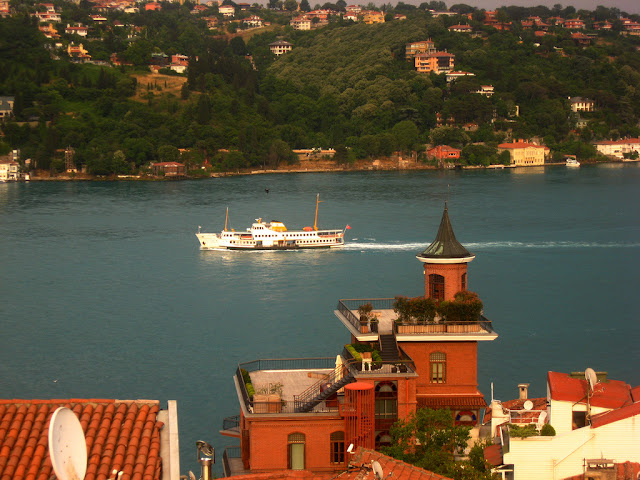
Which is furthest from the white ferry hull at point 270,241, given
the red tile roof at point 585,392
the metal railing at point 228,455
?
the red tile roof at point 585,392

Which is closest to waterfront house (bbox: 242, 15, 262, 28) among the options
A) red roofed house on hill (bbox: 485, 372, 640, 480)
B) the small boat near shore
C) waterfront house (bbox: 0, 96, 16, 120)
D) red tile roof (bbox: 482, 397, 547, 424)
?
waterfront house (bbox: 0, 96, 16, 120)

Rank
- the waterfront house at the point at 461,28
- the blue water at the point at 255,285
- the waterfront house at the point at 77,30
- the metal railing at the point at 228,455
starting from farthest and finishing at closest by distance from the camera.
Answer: the waterfront house at the point at 461,28 < the waterfront house at the point at 77,30 < the blue water at the point at 255,285 < the metal railing at the point at 228,455

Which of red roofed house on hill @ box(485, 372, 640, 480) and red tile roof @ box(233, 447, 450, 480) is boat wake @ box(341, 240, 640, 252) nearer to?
red roofed house on hill @ box(485, 372, 640, 480)

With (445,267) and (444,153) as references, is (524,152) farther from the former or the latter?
(445,267)

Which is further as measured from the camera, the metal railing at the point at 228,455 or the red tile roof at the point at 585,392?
the metal railing at the point at 228,455

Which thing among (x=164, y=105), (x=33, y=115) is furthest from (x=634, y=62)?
(x=33, y=115)

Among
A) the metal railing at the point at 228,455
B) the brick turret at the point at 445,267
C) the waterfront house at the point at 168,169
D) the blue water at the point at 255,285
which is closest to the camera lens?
the metal railing at the point at 228,455

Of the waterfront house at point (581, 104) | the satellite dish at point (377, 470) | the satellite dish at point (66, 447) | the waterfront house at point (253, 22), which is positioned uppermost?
the waterfront house at point (253, 22)

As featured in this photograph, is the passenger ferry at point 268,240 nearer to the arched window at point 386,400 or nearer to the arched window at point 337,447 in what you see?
the arched window at point 386,400

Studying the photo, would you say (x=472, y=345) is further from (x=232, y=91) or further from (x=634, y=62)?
(x=634, y=62)
